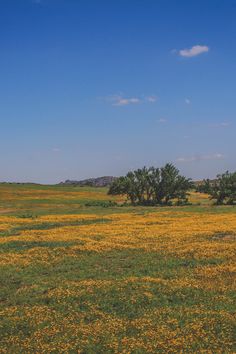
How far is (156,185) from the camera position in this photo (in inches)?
3435

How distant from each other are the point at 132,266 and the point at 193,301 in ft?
26.5

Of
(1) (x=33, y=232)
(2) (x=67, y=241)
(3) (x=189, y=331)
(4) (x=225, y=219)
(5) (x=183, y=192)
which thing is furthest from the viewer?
(5) (x=183, y=192)

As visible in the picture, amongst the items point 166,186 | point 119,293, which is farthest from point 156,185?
point 119,293

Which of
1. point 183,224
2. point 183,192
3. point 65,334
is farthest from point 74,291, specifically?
point 183,192

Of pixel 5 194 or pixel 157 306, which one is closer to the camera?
pixel 157 306

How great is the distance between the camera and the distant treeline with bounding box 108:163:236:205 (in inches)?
3366

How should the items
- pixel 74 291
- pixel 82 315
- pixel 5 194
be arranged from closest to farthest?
pixel 82 315 < pixel 74 291 < pixel 5 194

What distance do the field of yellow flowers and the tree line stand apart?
153ft

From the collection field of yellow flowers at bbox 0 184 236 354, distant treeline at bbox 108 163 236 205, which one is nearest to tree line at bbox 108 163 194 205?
distant treeline at bbox 108 163 236 205

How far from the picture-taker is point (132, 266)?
27.4 meters

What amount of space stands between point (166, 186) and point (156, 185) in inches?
81.1

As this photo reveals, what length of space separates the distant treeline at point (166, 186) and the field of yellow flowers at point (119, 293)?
152ft

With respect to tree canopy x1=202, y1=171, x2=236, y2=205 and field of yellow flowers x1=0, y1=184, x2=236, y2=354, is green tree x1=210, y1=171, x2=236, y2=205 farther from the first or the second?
field of yellow flowers x1=0, y1=184, x2=236, y2=354

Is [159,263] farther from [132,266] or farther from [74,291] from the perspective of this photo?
[74,291]
